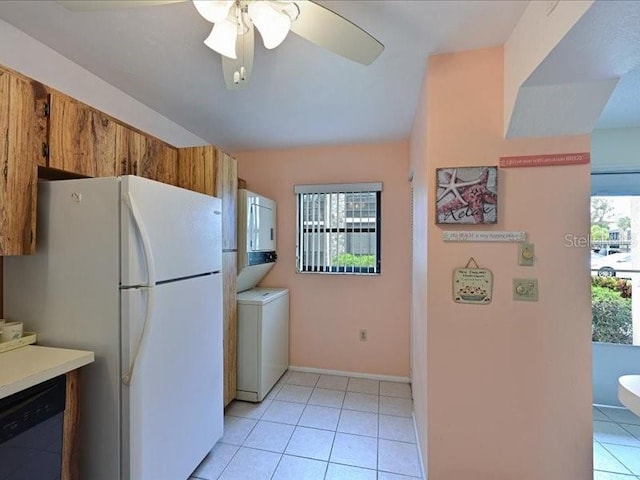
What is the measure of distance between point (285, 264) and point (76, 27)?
7.45ft

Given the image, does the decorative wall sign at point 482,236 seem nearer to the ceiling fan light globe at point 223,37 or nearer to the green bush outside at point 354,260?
the ceiling fan light globe at point 223,37

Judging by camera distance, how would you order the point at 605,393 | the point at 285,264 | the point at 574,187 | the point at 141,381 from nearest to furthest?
1. the point at 141,381
2. the point at 574,187
3. the point at 605,393
4. the point at 285,264

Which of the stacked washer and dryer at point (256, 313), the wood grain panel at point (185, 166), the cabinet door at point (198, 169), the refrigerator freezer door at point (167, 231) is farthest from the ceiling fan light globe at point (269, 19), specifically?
the stacked washer and dryer at point (256, 313)

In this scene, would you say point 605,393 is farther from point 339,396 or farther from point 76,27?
point 76,27

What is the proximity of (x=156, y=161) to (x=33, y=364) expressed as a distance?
1328mm

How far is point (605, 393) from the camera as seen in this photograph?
96.0 inches

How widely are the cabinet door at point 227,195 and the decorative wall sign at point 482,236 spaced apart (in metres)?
1.54

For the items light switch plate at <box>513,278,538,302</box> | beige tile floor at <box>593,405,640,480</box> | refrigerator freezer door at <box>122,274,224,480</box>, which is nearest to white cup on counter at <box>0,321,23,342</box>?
refrigerator freezer door at <box>122,274,224,480</box>

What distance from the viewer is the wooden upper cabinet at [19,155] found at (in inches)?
46.8

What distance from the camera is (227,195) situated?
2277mm

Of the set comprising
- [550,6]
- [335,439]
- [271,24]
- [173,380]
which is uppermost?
[550,6]

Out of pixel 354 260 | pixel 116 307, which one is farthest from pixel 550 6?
pixel 354 260

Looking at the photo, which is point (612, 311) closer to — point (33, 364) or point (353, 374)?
point (353, 374)

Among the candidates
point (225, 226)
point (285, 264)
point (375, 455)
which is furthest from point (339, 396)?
point (225, 226)
